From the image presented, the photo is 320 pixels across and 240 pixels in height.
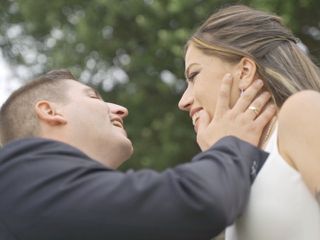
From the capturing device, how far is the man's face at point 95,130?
325 centimetres

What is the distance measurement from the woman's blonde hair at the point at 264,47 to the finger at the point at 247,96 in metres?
0.05

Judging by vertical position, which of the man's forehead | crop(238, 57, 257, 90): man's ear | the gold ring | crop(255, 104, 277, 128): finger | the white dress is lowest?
the white dress

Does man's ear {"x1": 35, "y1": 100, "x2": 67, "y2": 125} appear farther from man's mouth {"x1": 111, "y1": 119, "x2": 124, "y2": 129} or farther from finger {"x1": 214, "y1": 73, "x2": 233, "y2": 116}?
finger {"x1": 214, "y1": 73, "x2": 233, "y2": 116}

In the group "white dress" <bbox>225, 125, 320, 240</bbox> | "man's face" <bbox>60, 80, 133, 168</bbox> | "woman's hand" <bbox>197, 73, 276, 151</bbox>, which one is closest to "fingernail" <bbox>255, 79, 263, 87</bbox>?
"woman's hand" <bbox>197, 73, 276, 151</bbox>

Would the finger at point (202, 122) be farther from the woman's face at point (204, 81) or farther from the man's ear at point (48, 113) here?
the man's ear at point (48, 113)

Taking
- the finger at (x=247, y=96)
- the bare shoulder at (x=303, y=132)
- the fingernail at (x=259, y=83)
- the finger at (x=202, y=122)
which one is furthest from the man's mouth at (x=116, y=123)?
the bare shoulder at (x=303, y=132)

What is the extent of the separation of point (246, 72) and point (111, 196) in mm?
1012

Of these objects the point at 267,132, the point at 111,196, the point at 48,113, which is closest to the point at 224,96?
the point at 267,132

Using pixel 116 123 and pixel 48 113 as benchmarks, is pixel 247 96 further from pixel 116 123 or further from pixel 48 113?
pixel 48 113

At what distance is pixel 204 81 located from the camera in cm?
352

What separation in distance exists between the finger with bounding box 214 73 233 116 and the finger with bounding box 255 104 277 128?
15 centimetres

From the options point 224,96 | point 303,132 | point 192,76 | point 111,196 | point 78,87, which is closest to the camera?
point 111,196

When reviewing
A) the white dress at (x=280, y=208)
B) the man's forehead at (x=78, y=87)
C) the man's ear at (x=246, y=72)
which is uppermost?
the man's forehead at (x=78, y=87)

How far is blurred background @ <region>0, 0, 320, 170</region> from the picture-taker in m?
13.2
